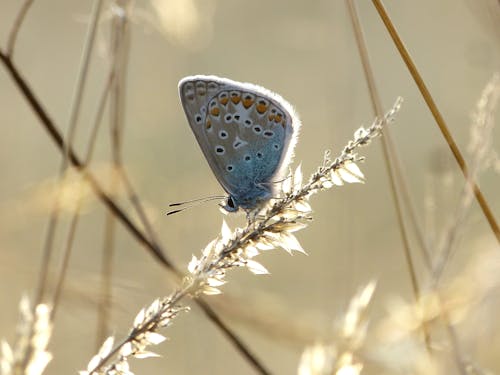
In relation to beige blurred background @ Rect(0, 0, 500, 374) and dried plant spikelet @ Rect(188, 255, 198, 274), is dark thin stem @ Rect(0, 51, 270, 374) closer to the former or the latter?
beige blurred background @ Rect(0, 0, 500, 374)

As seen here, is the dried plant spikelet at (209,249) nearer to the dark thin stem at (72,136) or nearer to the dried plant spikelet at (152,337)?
the dried plant spikelet at (152,337)

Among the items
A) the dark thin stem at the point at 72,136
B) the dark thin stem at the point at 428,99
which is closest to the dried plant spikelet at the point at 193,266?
the dark thin stem at the point at 428,99

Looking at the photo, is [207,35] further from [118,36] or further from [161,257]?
[161,257]

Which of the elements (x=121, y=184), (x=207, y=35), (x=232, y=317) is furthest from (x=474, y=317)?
(x=207, y=35)

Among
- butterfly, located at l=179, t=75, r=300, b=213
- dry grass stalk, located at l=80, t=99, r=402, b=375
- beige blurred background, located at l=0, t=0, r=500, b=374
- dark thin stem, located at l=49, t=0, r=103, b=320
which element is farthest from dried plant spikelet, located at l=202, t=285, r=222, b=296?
butterfly, located at l=179, t=75, r=300, b=213

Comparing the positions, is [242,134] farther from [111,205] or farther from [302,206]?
[302,206]
